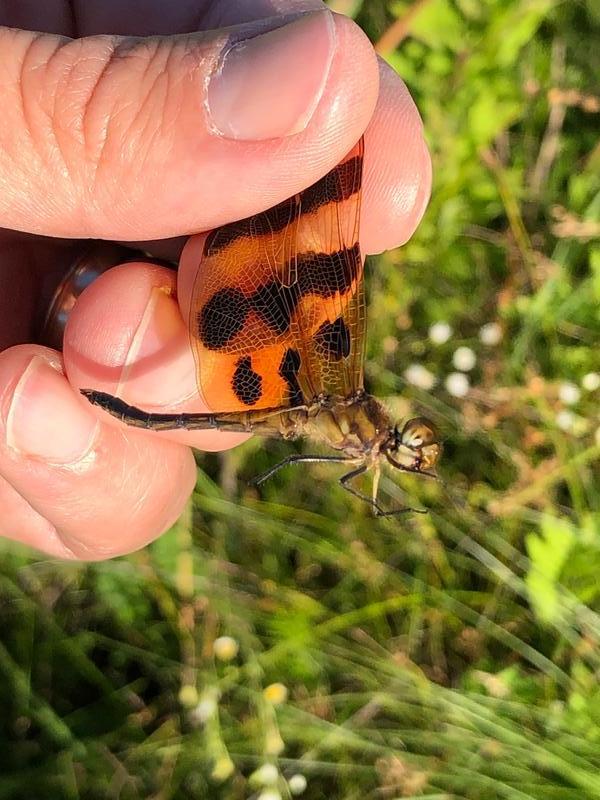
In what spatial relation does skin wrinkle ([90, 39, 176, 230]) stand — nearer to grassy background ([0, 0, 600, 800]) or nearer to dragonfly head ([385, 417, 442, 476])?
dragonfly head ([385, 417, 442, 476])

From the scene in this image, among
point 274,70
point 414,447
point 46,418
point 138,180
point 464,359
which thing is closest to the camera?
point 274,70

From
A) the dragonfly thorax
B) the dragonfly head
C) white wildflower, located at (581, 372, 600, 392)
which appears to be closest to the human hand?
the dragonfly thorax

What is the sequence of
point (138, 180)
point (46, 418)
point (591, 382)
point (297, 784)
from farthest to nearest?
point (591, 382)
point (297, 784)
point (46, 418)
point (138, 180)

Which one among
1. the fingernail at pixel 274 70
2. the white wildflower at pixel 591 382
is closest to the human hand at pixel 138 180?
the fingernail at pixel 274 70

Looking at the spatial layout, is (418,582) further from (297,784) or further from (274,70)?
(274,70)

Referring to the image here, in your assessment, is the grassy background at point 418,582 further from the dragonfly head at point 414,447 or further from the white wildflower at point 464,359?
the dragonfly head at point 414,447

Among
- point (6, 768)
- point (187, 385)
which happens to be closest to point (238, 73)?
point (187, 385)

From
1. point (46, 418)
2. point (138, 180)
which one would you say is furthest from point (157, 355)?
point (138, 180)
